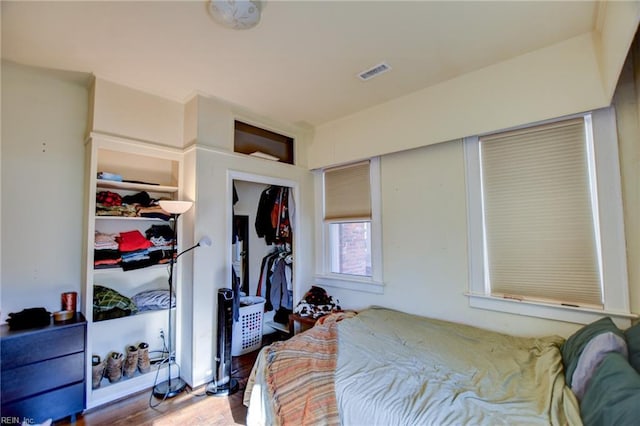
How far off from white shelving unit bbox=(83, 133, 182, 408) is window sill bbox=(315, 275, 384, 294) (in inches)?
64.0

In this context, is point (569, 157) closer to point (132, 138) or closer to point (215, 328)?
point (215, 328)

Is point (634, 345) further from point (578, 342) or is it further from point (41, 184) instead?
point (41, 184)

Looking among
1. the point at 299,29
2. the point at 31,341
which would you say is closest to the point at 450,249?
the point at 299,29

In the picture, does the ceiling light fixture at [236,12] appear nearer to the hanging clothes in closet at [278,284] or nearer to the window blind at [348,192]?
the window blind at [348,192]

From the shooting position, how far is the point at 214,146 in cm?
270

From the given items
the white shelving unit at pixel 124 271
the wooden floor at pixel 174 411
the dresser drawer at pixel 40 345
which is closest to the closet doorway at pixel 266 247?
the white shelving unit at pixel 124 271

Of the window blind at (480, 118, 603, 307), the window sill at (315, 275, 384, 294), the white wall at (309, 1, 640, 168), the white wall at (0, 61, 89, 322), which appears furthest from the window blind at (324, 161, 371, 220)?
the white wall at (0, 61, 89, 322)

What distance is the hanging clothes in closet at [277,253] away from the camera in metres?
3.56

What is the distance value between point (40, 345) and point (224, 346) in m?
1.25

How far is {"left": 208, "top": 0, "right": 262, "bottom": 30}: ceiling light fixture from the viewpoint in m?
1.54

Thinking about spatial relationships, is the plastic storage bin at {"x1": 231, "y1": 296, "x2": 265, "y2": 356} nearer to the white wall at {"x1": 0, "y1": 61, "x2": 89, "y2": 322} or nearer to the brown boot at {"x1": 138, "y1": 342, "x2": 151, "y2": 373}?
the brown boot at {"x1": 138, "y1": 342, "x2": 151, "y2": 373}

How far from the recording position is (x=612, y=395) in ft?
3.32

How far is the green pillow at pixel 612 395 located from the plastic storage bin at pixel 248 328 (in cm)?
289

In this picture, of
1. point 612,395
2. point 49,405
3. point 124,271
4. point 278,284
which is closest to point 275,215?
point 278,284
